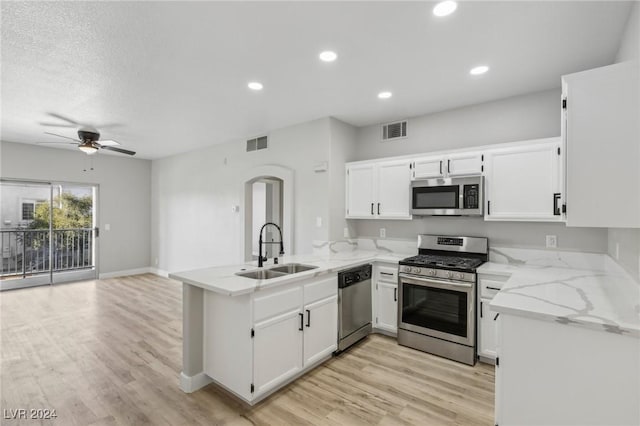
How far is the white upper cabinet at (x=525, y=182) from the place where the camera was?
2.83 m

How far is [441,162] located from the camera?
346 centimetres

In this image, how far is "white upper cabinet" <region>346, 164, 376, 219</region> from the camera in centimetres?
404

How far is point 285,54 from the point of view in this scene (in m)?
2.53

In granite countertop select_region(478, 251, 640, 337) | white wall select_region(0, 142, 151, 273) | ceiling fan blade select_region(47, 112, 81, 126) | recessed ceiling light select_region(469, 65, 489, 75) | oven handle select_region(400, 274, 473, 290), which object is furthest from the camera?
white wall select_region(0, 142, 151, 273)

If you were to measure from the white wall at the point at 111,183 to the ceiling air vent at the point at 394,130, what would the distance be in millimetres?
6184

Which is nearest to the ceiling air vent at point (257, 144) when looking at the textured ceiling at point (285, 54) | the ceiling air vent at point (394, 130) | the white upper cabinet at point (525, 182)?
the textured ceiling at point (285, 54)

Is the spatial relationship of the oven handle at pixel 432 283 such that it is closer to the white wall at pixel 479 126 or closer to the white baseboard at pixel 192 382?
the white wall at pixel 479 126

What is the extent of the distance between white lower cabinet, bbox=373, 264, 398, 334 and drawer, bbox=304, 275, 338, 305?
765 millimetres

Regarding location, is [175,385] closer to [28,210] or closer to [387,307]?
[387,307]

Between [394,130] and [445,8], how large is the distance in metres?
2.32

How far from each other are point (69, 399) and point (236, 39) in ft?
10.3

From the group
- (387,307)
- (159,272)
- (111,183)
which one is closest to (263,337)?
(387,307)

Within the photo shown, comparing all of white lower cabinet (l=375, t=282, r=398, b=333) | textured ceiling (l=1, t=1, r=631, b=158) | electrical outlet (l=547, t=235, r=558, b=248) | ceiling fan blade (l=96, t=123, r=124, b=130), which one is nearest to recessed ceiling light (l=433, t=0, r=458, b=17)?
textured ceiling (l=1, t=1, r=631, b=158)

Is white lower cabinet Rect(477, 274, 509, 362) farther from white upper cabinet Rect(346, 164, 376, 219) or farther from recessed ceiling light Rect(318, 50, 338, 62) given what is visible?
recessed ceiling light Rect(318, 50, 338, 62)
